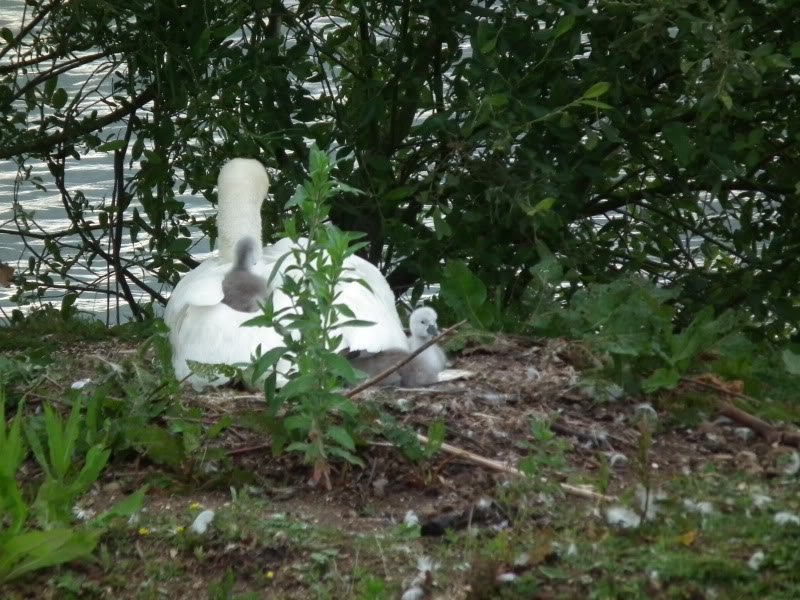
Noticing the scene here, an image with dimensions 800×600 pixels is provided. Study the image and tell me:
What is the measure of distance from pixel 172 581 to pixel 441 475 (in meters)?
1.00

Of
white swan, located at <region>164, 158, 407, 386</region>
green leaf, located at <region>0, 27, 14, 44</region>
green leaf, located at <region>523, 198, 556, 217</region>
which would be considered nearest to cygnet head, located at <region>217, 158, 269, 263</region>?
white swan, located at <region>164, 158, 407, 386</region>

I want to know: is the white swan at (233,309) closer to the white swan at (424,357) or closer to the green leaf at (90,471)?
the white swan at (424,357)

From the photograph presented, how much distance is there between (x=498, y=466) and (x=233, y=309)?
1.77m

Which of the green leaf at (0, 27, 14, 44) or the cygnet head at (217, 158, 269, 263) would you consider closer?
the cygnet head at (217, 158, 269, 263)

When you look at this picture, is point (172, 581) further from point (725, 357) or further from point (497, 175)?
point (497, 175)

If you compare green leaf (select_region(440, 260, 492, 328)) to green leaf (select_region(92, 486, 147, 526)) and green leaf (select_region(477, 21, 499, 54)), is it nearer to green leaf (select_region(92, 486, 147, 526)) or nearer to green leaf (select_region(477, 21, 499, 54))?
green leaf (select_region(477, 21, 499, 54))

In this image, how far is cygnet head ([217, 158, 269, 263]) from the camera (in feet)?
21.6

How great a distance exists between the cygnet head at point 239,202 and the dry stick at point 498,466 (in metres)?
2.26

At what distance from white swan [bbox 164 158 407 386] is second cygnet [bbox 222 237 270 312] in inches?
1.2

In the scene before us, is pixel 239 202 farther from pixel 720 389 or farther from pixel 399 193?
pixel 720 389

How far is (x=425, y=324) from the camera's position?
591cm

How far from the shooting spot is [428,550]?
157 inches

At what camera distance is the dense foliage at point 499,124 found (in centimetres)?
666

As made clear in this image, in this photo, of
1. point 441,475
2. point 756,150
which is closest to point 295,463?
point 441,475
